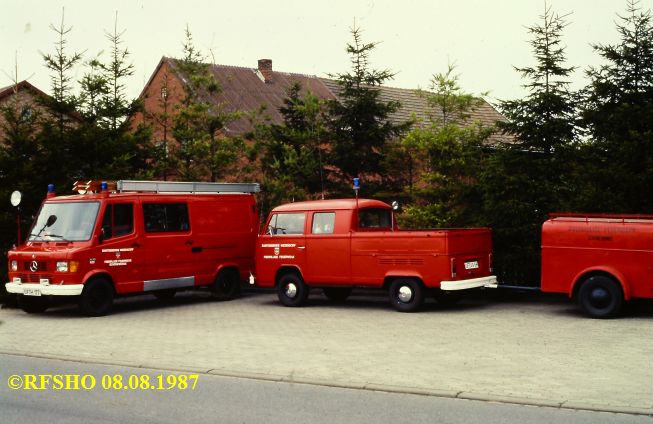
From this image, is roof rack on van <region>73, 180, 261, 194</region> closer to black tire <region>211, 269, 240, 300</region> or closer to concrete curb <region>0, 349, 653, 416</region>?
black tire <region>211, 269, 240, 300</region>

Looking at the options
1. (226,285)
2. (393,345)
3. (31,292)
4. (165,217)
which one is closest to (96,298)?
(31,292)

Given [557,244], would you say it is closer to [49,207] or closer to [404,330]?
[404,330]

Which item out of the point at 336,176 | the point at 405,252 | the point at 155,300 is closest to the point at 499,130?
the point at 405,252

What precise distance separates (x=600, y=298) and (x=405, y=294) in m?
3.63

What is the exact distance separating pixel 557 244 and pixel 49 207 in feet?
34.0

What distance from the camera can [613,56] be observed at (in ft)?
53.7

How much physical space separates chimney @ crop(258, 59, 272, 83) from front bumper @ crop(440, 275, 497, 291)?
35456 millimetres

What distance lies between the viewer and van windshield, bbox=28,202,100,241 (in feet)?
54.5

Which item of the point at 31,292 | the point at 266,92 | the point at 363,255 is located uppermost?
the point at 266,92

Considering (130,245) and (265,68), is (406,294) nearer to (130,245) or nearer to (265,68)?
(130,245)

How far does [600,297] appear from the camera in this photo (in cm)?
1421

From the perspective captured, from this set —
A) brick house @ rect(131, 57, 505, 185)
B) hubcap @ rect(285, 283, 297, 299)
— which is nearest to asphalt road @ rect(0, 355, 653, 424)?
hubcap @ rect(285, 283, 297, 299)

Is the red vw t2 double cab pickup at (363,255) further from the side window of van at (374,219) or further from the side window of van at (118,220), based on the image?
the side window of van at (118,220)

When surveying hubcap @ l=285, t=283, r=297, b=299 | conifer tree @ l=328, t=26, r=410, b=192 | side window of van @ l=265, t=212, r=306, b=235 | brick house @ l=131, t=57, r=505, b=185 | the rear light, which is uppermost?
brick house @ l=131, t=57, r=505, b=185
